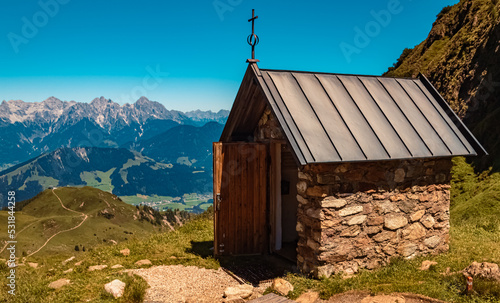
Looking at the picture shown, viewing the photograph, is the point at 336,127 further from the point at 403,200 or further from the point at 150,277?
the point at 150,277

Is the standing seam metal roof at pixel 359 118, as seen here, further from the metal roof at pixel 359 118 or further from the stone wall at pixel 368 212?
the stone wall at pixel 368 212

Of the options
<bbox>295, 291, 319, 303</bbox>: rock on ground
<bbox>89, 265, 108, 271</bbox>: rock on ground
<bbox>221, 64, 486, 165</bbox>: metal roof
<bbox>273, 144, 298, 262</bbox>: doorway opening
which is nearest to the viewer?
<bbox>295, 291, 319, 303</bbox>: rock on ground

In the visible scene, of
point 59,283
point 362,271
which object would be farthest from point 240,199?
point 59,283

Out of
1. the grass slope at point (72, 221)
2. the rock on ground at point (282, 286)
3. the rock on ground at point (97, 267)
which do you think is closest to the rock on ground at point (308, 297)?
the rock on ground at point (282, 286)

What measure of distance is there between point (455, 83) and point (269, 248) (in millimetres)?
14404

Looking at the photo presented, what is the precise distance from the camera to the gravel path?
776 cm

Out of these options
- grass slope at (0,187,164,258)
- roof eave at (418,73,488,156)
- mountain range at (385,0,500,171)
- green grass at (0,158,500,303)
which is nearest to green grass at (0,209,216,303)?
green grass at (0,158,500,303)

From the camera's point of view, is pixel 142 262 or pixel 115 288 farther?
pixel 142 262

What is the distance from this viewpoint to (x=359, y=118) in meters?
8.92

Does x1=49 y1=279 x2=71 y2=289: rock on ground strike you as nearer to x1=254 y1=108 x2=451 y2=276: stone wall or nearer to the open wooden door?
the open wooden door

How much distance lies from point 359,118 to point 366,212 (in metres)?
2.18

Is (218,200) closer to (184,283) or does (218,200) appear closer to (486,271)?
(184,283)

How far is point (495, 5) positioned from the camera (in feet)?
→ 64.0

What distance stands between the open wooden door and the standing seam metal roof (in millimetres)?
2035
